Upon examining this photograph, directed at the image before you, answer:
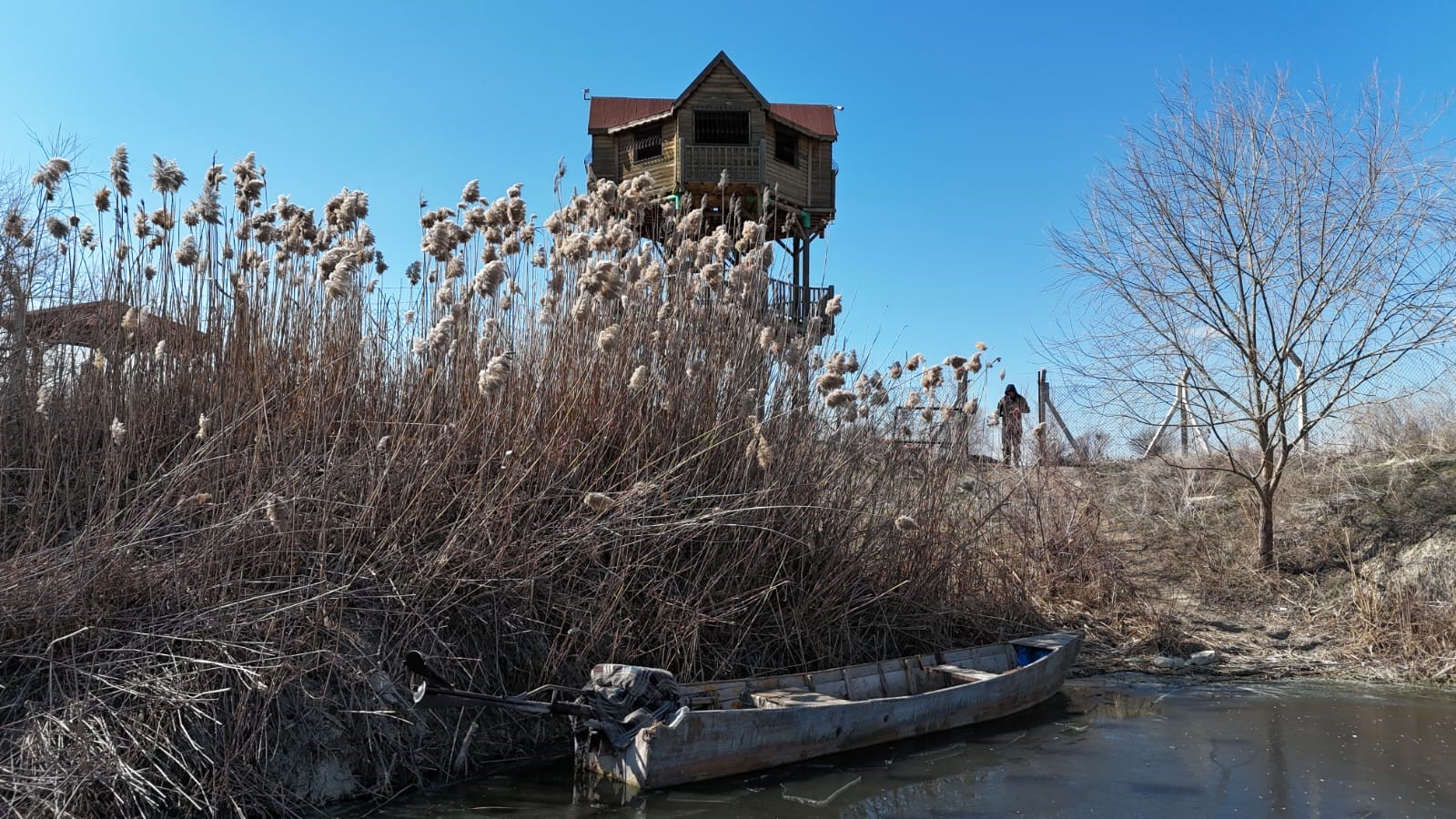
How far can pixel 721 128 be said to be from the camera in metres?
21.9

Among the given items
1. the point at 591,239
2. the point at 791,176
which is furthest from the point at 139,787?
the point at 791,176

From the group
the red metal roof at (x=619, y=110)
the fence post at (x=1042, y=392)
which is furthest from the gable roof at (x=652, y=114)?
the fence post at (x=1042, y=392)

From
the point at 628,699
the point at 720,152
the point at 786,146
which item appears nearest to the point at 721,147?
the point at 720,152

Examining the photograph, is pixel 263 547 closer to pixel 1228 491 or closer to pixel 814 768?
pixel 814 768

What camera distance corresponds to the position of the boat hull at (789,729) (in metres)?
5.01

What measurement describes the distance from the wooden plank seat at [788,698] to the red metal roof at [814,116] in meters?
18.9

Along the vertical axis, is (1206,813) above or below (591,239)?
below

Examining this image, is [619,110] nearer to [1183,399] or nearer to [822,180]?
[822,180]

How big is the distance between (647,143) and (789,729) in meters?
18.5

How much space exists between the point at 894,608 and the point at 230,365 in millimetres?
4661

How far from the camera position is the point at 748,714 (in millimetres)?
5289

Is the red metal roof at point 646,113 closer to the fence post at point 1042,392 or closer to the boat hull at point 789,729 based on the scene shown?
the fence post at point 1042,392

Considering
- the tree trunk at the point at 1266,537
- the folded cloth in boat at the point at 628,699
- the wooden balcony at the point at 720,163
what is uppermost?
the wooden balcony at the point at 720,163

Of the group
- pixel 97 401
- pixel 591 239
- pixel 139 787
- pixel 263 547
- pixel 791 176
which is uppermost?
pixel 791 176
